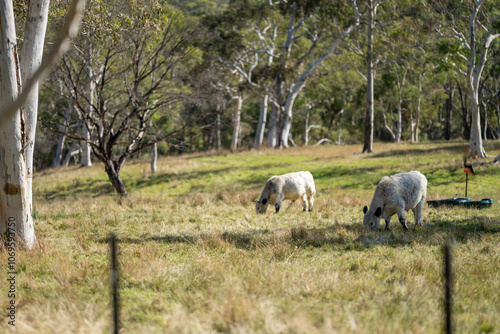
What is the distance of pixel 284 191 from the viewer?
1444cm

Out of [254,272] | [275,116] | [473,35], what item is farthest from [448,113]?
[254,272]

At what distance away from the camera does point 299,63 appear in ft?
138

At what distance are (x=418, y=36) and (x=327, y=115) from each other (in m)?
37.9

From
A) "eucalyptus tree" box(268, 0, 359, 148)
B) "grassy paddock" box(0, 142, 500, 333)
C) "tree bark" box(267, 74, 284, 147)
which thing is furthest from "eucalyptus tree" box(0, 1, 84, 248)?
"tree bark" box(267, 74, 284, 147)

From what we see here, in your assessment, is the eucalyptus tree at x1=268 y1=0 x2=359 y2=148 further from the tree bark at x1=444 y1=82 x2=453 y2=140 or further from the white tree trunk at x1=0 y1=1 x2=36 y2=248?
the white tree trunk at x1=0 y1=1 x2=36 y2=248

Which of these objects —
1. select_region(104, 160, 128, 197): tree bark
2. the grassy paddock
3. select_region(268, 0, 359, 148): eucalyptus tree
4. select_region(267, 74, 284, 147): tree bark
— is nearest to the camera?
the grassy paddock

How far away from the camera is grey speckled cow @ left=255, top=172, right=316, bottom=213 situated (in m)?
14.1

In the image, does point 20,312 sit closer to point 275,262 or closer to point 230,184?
point 275,262

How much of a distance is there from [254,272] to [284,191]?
25.8ft

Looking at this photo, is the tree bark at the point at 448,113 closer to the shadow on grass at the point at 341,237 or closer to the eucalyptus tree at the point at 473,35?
the eucalyptus tree at the point at 473,35

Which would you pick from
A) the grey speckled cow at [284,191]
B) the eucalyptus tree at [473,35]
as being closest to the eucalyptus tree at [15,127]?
the grey speckled cow at [284,191]

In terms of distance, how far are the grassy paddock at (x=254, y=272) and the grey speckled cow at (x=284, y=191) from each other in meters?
0.48

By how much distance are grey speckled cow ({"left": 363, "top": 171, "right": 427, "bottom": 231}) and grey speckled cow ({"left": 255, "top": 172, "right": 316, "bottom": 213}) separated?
3941 mm

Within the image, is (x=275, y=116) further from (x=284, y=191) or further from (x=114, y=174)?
(x=284, y=191)
